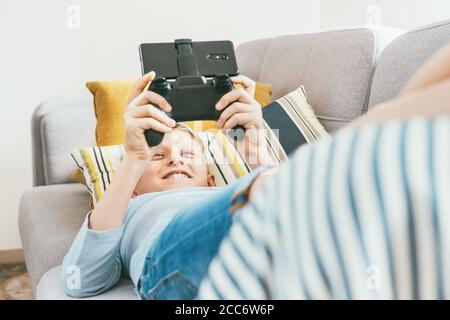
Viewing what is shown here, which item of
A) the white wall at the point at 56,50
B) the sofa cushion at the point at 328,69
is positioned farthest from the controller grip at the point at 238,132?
the white wall at the point at 56,50

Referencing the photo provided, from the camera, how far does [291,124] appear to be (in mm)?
1607

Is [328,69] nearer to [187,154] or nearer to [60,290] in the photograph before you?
[187,154]

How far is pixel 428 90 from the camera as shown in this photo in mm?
428

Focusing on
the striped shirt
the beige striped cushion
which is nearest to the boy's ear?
the beige striped cushion

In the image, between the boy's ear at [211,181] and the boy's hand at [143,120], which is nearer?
the boy's hand at [143,120]

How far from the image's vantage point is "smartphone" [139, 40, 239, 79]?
1.05 metres

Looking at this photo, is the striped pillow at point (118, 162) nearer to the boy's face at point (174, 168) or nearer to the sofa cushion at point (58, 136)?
the boy's face at point (174, 168)

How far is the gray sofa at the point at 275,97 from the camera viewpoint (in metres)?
1.29

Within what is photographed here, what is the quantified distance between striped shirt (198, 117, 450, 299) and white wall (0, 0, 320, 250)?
1.93m

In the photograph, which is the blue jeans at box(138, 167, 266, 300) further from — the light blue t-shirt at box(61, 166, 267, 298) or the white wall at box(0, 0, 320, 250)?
the white wall at box(0, 0, 320, 250)

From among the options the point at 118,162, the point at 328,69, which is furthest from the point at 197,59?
the point at 328,69

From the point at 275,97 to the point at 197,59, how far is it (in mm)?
821

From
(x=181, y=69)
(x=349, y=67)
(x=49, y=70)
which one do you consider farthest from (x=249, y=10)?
(x=181, y=69)

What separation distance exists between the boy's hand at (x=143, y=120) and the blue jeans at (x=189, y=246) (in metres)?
0.19
